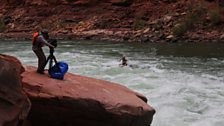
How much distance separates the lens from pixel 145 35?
4625 centimetres

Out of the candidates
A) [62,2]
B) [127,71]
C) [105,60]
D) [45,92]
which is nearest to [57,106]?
[45,92]

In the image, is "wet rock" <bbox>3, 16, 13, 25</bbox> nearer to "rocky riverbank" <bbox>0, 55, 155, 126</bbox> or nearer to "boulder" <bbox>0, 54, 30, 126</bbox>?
"rocky riverbank" <bbox>0, 55, 155, 126</bbox>

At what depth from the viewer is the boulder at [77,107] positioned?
931 centimetres

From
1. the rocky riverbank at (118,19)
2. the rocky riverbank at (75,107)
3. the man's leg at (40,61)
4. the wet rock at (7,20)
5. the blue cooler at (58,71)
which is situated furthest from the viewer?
the wet rock at (7,20)

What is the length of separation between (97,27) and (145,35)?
29.2 feet

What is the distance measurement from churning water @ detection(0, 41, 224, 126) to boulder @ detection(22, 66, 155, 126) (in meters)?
2.92

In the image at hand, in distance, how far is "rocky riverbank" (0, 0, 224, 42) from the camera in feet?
149

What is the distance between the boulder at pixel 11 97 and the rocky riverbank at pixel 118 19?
1368 inches

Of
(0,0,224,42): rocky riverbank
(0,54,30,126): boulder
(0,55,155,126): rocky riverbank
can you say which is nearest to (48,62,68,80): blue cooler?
(0,55,155,126): rocky riverbank

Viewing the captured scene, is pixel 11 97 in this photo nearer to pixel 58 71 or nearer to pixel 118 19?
pixel 58 71

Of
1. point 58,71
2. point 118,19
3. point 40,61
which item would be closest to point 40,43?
point 40,61

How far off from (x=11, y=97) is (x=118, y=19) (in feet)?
153

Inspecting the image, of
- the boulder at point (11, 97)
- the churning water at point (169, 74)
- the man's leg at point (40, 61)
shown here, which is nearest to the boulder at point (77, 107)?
the man's leg at point (40, 61)

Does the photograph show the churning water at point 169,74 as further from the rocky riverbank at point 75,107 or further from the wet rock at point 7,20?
the wet rock at point 7,20
